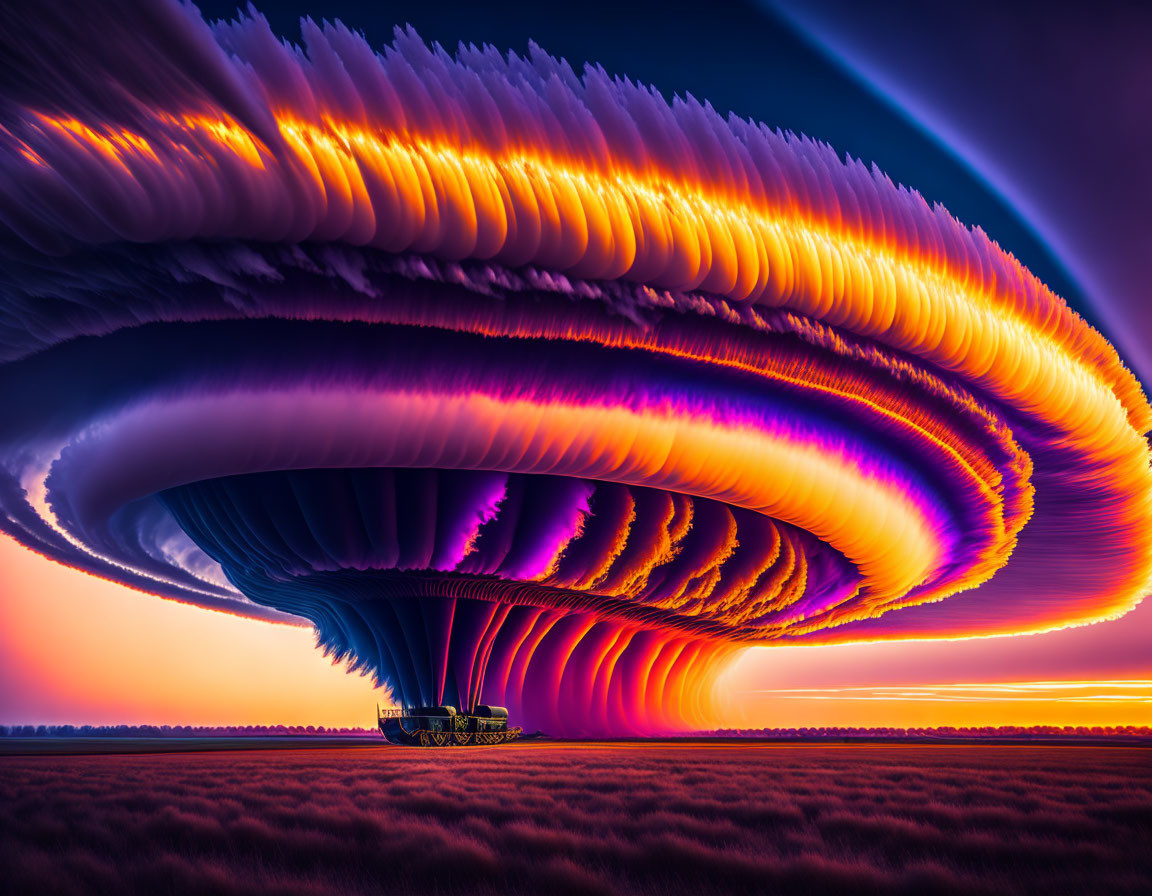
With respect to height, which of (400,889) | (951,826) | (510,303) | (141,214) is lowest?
(400,889)

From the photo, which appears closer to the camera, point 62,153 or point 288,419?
point 62,153

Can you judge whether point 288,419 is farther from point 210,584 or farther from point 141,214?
point 210,584

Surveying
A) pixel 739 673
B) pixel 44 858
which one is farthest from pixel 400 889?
pixel 739 673

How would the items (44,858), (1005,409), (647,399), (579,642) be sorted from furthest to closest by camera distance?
1. (579,642)
2. (1005,409)
3. (647,399)
4. (44,858)

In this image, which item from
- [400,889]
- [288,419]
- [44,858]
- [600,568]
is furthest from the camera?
[600,568]

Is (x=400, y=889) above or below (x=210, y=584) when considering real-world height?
below

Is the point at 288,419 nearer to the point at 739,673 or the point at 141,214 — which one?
the point at 141,214
